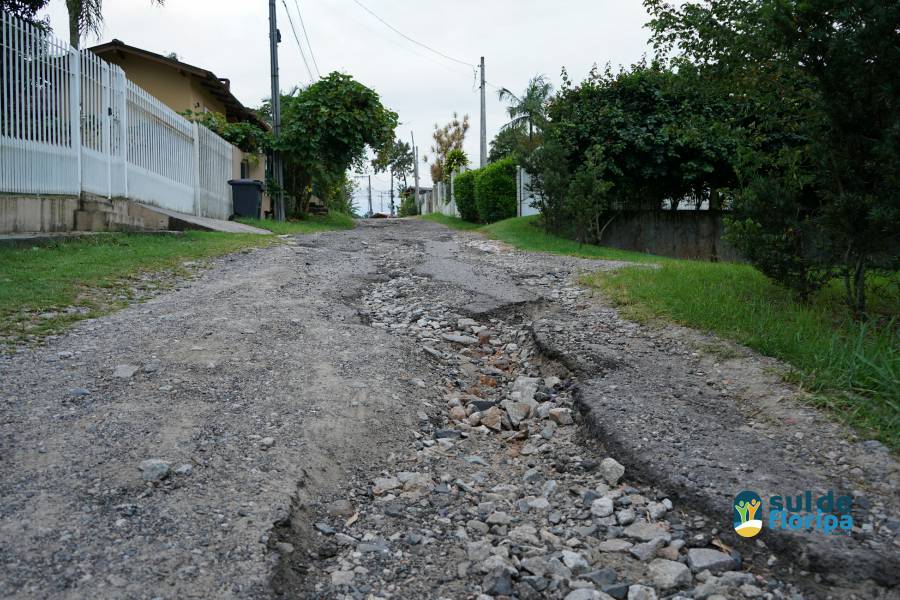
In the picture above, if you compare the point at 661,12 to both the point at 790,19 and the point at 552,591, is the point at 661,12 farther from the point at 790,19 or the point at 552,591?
the point at 552,591

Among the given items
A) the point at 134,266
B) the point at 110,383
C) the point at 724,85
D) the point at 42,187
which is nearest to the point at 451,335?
the point at 110,383

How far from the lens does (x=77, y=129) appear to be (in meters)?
8.04

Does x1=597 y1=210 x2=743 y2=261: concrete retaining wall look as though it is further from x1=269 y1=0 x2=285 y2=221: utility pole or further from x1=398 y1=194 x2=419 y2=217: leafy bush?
x1=398 y1=194 x2=419 y2=217: leafy bush

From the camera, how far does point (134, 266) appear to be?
656 centimetres

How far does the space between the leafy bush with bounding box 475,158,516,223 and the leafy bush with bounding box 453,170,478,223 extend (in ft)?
5.13

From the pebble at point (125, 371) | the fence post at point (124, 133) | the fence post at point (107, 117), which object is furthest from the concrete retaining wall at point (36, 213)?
the pebble at point (125, 371)

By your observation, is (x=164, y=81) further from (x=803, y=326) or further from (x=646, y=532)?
(x=646, y=532)

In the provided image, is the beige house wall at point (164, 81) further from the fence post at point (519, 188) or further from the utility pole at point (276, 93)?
the fence post at point (519, 188)

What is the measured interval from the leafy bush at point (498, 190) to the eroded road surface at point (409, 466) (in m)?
14.2

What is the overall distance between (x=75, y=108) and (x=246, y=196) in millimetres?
7575

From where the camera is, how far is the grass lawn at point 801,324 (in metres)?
3.11

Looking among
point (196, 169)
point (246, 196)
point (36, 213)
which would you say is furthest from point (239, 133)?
point (36, 213)

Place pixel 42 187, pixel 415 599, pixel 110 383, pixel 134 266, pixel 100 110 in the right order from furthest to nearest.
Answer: pixel 100 110
pixel 42 187
pixel 134 266
pixel 110 383
pixel 415 599

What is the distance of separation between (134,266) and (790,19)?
583 cm
